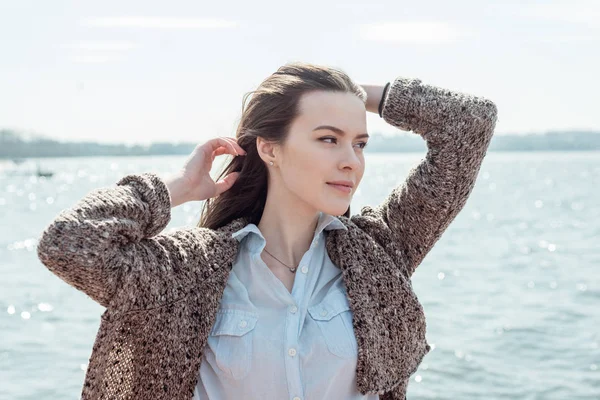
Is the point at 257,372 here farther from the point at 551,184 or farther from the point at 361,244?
the point at 551,184

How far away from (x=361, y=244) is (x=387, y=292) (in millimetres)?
186

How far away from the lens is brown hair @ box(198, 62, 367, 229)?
269 centimetres

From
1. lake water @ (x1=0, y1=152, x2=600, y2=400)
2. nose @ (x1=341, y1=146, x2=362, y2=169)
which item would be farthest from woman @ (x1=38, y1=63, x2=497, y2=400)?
lake water @ (x1=0, y1=152, x2=600, y2=400)

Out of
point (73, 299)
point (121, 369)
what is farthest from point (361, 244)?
point (73, 299)

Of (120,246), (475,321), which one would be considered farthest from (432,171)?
(475,321)

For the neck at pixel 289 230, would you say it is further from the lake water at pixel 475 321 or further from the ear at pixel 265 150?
the lake water at pixel 475 321

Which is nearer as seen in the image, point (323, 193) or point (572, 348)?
point (323, 193)

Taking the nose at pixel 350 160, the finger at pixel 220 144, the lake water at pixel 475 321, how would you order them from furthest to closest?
1. the lake water at pixel 475 321
2. the finger at pixel 220 144
3. the nose at pixel 350 160

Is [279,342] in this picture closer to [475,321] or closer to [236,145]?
[236,145]

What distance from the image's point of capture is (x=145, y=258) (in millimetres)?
2430

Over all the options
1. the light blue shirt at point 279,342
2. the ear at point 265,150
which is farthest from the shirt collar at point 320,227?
the ear at point 265,150

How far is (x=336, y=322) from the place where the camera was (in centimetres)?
255

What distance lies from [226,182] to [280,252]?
31 centimetres

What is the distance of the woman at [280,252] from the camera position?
242 cm
